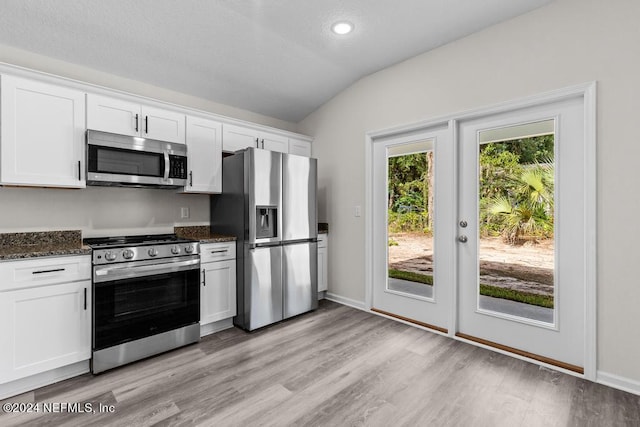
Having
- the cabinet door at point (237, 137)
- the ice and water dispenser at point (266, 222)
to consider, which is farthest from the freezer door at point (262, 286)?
the cabinet door at point (237, 137)

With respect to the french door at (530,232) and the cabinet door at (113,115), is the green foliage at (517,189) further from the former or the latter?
the cabinet door at (113,115)

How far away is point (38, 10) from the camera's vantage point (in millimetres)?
2264

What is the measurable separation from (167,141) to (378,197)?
2.28m

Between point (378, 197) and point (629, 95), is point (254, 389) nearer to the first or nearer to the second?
point (378, 197)

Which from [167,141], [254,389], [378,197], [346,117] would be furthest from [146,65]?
[254,389]

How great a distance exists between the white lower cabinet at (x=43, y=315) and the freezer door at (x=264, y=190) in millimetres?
1369

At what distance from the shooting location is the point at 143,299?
101 inches

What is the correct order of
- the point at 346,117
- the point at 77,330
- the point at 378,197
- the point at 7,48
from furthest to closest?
1. the point at 346,117
2. the point at 378,197
3. the point at 7,48
4. the point at 77,330

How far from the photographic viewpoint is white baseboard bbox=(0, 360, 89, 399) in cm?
207

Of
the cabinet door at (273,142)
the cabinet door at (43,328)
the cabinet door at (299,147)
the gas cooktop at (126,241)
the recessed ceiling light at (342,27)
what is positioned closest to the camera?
the cabinet door at (43,328)

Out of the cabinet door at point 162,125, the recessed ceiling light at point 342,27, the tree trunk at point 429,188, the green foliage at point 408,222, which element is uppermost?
the recessed ceiling light at point 342,27

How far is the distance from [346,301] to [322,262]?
0.57 meters

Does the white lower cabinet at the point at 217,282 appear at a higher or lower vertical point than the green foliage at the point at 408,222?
lower

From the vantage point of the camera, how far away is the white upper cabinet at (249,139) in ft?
11.2
